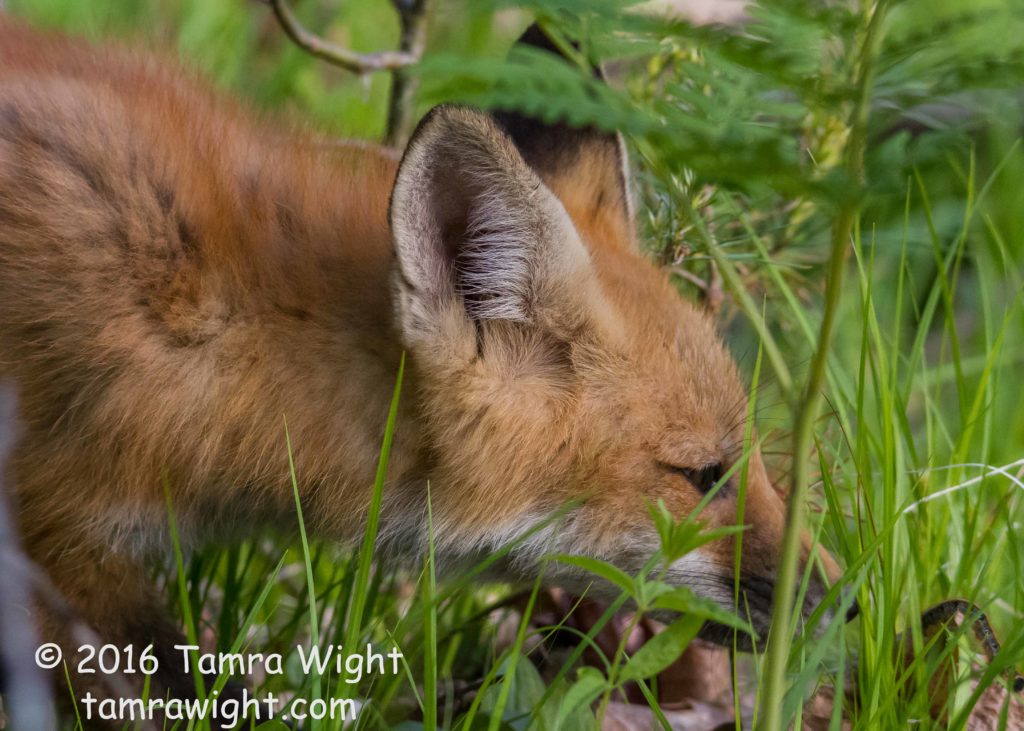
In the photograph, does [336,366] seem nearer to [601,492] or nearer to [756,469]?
[601,492]

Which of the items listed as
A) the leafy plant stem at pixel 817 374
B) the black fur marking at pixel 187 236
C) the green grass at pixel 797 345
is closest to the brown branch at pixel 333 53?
the green grass at pixel 797 345

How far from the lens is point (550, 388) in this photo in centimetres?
265

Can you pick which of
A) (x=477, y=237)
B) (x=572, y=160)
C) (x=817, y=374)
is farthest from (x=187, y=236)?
(x=817, y=374)

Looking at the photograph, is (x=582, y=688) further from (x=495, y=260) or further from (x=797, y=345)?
(x=797, y=345)

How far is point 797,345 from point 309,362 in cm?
224

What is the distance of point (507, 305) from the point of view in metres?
2.62

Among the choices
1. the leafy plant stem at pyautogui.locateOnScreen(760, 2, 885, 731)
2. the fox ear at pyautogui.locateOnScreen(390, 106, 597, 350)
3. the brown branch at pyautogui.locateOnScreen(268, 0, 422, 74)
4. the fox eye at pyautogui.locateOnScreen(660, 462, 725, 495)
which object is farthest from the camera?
the brown branch at pyautogui.locateOnScreen(268, 0, 422, 74)

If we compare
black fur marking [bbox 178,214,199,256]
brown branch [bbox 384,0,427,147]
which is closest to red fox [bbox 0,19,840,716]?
black fur marking [bbox 178,214,199,256]

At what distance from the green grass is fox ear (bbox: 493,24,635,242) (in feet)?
0.80

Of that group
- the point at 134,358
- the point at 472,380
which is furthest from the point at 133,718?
the point at 472,380

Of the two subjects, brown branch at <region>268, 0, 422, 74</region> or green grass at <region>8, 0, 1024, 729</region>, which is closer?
green grass at <region>8, 0, 1024, 729</region>

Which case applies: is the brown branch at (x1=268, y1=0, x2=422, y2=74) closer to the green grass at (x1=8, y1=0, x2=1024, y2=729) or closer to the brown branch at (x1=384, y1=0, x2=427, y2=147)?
the brown branch at (x1=384, y1=0, x2=427, y2=147)

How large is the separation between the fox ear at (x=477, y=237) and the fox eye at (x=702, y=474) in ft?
1.51

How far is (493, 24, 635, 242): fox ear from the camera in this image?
10.5 feet
